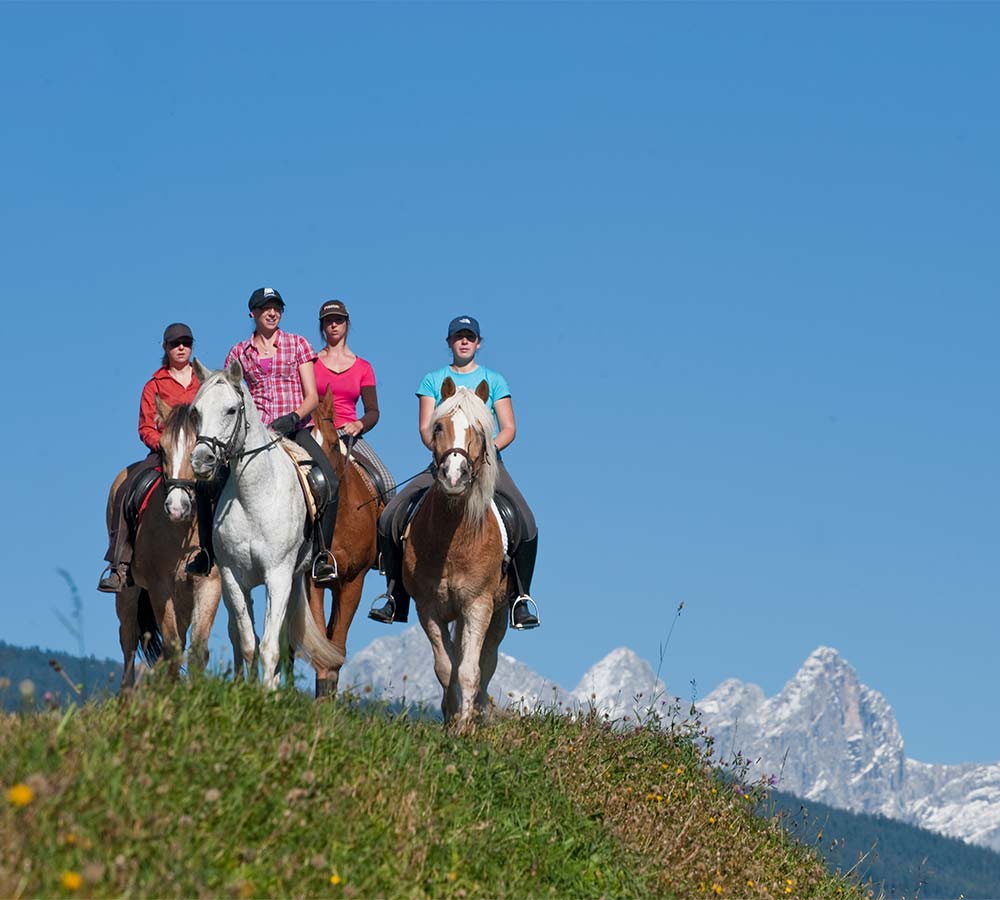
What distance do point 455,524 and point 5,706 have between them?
19.6 feet

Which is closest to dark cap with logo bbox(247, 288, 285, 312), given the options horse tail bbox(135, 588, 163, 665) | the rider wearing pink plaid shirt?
the rider wearing pink plaid shirt

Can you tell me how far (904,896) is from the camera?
1619cm

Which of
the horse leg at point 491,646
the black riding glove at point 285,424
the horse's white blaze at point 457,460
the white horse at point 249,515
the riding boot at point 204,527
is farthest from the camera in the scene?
the horse leg at point 491,646

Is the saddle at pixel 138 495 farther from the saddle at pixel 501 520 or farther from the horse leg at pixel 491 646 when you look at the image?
the horse leg at pixel 491 646

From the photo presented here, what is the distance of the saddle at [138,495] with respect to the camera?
16.8 m

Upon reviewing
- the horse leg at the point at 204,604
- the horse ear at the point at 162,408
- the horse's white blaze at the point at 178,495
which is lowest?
the horse leg at the point at 204,604

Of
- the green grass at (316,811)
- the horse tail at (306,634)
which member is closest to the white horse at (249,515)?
the horse tail at (306,634)

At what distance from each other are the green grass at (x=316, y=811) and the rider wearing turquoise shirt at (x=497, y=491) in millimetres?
1683

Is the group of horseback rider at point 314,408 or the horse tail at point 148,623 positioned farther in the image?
the horse tail at point 148,623

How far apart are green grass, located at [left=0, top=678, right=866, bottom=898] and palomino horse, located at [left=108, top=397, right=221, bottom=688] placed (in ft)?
9.76

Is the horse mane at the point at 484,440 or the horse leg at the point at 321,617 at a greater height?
the horse mane at the point at 484,440

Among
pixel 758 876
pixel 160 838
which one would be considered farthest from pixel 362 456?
pixel 160 838

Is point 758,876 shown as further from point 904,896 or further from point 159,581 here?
point 159,581

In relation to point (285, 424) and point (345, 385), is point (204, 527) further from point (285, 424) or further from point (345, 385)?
point (345, 385)
